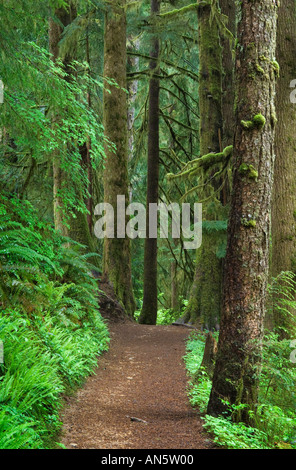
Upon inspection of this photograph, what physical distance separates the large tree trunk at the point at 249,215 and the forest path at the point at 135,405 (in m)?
0.70

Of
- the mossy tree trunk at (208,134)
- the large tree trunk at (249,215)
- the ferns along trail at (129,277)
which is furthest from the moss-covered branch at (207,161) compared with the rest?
the large tree trunk at (249,215)

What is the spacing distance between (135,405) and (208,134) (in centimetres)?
768

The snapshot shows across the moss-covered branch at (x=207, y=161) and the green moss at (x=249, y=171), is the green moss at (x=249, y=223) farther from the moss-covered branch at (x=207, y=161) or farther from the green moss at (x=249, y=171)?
the moss-covered branch at (x=207, y=161)

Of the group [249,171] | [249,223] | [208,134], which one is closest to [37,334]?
[249,223]

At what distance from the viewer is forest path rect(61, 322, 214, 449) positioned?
382cm

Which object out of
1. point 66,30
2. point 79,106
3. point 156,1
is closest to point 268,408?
point 79,106

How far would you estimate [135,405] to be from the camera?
505cm

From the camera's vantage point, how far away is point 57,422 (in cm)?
386

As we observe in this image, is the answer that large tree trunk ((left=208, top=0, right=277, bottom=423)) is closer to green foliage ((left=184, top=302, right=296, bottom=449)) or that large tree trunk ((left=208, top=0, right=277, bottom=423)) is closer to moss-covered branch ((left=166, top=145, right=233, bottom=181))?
green foliage ((left=184, top=302, right=296, bottom=449))

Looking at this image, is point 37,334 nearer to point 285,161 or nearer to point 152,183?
point 285,161

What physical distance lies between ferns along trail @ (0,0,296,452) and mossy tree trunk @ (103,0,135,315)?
4 cm

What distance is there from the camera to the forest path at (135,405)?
3.82 meters

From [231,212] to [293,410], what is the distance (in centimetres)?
262
